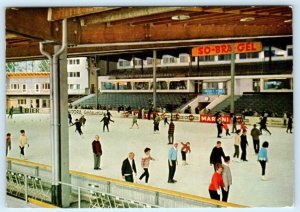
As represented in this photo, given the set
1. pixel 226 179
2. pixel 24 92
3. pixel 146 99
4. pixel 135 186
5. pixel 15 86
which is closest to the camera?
pixel 226 179

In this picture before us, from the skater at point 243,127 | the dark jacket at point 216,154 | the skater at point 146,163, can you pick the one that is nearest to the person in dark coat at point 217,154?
the dark jacket at point 216,154

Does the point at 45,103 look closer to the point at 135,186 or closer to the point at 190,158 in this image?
the point at 135,186

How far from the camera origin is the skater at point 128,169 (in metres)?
7.64

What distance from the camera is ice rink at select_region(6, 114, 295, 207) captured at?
666cm

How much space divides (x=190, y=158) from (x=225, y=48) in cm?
425

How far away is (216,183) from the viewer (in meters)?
6.86

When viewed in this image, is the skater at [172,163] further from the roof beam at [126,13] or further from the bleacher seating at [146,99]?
the bleacher seating at [146,99]

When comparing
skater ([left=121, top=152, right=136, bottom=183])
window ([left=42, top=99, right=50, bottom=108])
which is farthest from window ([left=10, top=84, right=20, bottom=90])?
skater ([left=121, top=152, right=136, bottom=183])

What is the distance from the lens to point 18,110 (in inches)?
296

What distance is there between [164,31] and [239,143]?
338cm

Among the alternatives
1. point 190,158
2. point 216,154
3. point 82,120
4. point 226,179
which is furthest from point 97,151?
point 226,179

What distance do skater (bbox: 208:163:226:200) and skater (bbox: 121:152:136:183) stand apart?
1633mm

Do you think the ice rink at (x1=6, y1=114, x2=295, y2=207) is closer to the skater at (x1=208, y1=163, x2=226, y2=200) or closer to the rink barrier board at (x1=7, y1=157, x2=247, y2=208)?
the rink barrier board at (x1=7, y1=157, x2=247, y2=208)

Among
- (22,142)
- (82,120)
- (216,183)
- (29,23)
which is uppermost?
(29,23)
